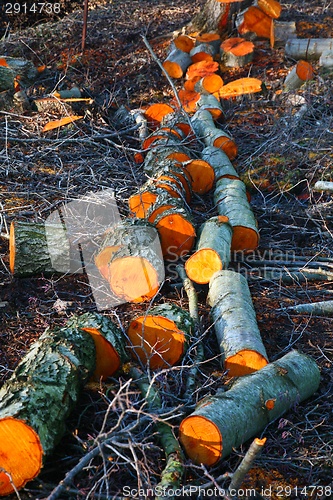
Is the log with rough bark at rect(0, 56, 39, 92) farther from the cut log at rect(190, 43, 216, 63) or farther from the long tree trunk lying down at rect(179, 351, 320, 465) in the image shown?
the long tree trunk lying down at rect(179, 351, 320, 465)

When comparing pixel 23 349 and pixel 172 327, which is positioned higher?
pixel 172 327

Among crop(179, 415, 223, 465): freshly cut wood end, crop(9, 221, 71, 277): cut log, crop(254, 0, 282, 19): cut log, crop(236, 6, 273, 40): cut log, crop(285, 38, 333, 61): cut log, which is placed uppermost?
crop(254, 0, 282, 19): cut log

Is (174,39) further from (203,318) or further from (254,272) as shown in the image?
(203,318)

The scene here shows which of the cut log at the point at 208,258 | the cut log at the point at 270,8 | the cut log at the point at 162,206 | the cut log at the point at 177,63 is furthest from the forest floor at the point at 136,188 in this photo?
the cut log at the point at 162,206

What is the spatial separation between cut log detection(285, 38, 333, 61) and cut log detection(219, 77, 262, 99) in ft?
4.04

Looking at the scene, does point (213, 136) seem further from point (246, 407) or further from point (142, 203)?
point (246, 407)

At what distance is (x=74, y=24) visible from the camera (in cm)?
1040

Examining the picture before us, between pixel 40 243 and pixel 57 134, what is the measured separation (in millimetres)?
2604

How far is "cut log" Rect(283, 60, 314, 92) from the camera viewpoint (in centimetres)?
809

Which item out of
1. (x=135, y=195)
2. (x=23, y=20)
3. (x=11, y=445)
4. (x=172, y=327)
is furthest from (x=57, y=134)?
(x=23, y=20)

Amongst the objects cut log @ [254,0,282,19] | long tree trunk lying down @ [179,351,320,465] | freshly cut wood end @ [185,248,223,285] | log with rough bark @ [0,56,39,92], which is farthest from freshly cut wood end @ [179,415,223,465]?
cut log @ [254,0,282,19]

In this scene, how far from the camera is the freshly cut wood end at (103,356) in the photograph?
136 inches

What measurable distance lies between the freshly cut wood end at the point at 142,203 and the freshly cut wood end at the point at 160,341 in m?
1.64

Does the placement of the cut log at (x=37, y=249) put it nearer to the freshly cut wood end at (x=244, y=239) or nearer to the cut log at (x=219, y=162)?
the freshly cut wood end at (x=244, y=239)
